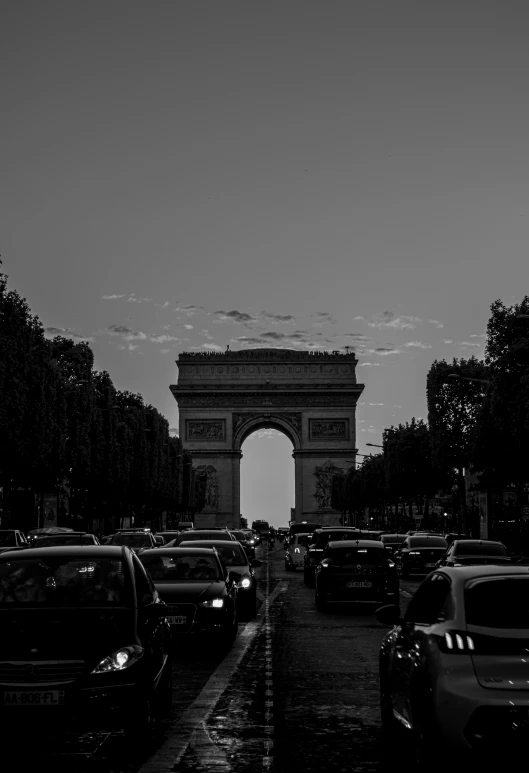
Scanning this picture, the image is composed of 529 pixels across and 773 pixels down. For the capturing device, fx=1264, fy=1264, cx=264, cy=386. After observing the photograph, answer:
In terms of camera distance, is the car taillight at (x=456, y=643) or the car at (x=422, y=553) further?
the car at (x=422, y=553)

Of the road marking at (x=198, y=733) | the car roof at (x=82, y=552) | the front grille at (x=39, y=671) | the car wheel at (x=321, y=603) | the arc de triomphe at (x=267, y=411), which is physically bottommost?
the road marking at (x=198, y=733)

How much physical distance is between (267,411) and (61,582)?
115 meters

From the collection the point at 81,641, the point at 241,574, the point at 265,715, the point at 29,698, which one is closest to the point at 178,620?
the point at 265,715

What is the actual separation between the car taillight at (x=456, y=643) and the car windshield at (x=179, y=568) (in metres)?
9.67

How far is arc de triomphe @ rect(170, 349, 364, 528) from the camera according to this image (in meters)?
126

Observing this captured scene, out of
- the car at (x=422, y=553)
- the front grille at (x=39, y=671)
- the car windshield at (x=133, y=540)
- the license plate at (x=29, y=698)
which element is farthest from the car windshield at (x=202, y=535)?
the license plate at (x=29, y=698)

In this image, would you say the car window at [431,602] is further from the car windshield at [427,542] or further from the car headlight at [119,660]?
the car windshield at [427,542]

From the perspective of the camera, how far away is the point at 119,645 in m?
9.23

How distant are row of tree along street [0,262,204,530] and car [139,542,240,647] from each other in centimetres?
2368

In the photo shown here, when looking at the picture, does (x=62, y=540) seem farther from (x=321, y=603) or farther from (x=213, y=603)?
(x=213, y=603)

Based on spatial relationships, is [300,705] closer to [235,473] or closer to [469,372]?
[469,372]

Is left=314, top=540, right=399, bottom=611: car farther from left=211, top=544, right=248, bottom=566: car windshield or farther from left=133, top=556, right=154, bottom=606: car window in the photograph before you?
left=133, top=556, right=154, bottom=606: car window

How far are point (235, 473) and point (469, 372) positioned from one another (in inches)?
2525

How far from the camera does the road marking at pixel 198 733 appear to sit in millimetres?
8891
